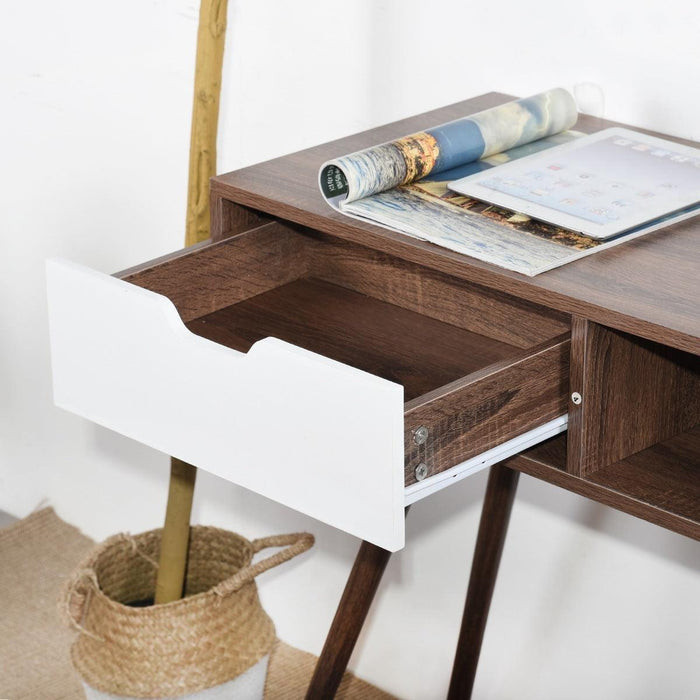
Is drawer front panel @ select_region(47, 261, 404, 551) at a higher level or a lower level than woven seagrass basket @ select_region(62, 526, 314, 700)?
higher

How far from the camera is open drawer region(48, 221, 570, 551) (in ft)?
2.79

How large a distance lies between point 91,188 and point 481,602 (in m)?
0.89

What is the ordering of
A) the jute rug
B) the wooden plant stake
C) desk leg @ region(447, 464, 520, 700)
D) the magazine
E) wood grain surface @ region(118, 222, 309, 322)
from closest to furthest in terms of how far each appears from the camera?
1. the magazine
2. wood grain surface @ region(118, 222, 309, 322)
3. the wooden plant stake
4. desk leg @ region(447, 464, 520, 700)
5. the jute rug

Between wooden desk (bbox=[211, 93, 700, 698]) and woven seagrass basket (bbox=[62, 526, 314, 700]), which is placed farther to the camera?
woven seagrass basket (bbox=[62, 526, 314, 700])

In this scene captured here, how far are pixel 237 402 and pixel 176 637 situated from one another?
679 mm

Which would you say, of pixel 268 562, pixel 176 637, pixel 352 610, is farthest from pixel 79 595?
pixel 352 610

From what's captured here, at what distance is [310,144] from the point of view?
1.56 m

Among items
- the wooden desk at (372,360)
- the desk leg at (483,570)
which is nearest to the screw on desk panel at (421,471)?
the wooden desk at (372,360)

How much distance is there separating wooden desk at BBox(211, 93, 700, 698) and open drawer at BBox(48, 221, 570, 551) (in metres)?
0.03

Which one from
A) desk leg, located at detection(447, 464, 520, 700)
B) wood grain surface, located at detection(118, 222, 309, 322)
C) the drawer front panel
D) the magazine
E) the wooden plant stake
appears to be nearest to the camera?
the drawer front panel

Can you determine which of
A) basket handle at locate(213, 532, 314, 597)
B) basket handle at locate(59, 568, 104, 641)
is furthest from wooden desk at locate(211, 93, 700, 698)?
basket handle at locate(59, 568, 104, 641)

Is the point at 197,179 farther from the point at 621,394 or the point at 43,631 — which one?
the point at 43,631

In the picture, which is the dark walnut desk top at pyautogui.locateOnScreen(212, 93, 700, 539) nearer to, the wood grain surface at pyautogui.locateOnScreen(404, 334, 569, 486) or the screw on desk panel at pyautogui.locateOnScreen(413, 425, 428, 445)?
the wood grain surface at pyautogui.locateOnScreen(404, 334, 569, 486)

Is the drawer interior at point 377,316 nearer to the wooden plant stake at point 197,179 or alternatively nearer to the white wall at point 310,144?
the wooden plant stake at point 197,179
